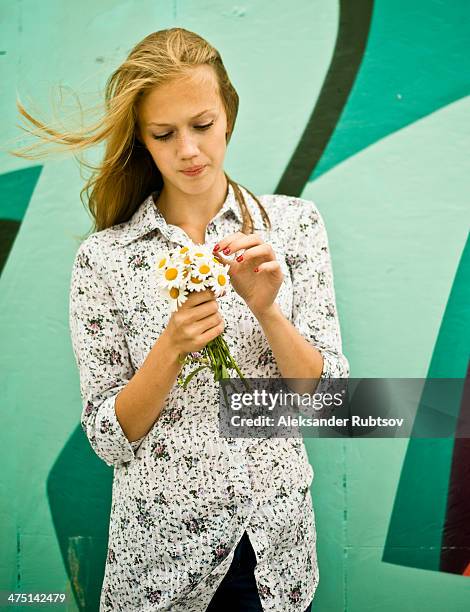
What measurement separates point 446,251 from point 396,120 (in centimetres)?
50

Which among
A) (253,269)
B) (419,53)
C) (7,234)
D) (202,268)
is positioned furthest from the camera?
(7,234)

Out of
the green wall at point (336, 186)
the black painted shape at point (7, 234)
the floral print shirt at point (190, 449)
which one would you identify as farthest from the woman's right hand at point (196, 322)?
the black painted shape at point (7, 234)

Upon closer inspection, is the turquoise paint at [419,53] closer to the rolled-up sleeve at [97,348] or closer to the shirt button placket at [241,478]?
the rolled-up sleeve at [97,348]

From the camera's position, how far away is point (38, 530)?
2.60 m

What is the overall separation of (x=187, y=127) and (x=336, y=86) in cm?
92

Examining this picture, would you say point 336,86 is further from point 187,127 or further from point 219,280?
point 219,280

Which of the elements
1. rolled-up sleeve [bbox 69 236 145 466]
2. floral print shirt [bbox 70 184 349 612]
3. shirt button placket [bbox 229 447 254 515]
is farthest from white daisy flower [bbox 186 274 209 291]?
shirt button placket [bbox 229 447 254 515]

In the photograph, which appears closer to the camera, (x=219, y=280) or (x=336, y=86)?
(x=219, y=280)

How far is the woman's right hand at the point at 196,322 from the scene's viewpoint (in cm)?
162

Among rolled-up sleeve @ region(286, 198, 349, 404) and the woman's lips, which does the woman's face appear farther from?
rolled-up sleeve @ region(286, 198, 349, 404)

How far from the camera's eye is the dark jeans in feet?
5.91

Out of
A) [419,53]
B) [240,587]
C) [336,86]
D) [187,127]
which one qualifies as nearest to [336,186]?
[336,86]

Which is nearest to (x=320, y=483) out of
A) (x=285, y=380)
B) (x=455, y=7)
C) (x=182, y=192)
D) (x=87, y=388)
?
(x=285, y=380)

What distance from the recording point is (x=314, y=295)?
1.87m
